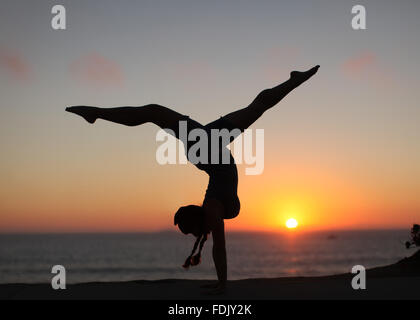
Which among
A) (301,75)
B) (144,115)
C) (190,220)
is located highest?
(301,75)

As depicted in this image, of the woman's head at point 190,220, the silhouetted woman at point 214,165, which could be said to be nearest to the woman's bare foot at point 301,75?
the silhouetted woman at point 214,165

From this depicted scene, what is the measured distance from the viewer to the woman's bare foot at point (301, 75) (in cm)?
586

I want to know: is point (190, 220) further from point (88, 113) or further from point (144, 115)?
point (88, 113)

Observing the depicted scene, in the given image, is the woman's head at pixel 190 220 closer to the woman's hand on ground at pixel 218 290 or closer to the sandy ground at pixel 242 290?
the woman's hand on ground at pixel 218 290

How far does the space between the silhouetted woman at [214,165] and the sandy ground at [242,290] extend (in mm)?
312

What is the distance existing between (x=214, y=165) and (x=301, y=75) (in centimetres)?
151

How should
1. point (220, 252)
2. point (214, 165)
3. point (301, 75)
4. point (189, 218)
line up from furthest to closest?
point (301, 75), point (214, 165), point (189, 218), point (220, 252)

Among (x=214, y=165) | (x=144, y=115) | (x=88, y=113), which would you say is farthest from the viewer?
(x=88, y=113)

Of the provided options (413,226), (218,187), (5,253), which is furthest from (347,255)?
(218,187)

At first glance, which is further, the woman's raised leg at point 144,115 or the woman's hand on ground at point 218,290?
the woman's raised leg at point 144,115

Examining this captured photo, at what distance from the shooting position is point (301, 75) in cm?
590

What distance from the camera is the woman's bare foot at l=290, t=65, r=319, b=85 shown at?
19.2ft

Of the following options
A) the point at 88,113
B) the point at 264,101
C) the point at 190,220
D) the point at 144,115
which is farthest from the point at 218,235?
the point at 88,113

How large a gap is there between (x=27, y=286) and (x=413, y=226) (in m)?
5.31
